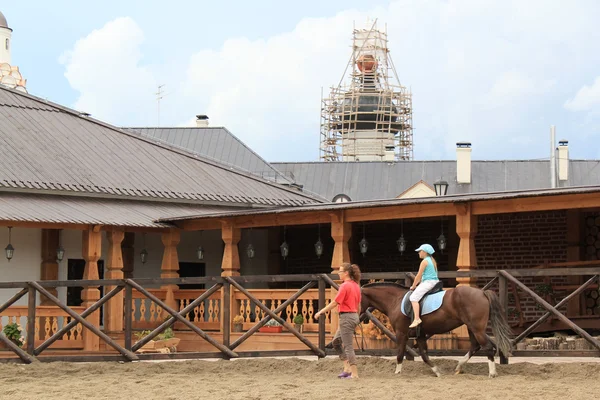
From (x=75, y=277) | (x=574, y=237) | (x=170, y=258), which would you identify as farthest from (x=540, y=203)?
(x=75, y=277)

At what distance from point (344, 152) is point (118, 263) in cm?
4644

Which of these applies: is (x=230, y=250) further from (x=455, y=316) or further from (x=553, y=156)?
(x=553, y=156)

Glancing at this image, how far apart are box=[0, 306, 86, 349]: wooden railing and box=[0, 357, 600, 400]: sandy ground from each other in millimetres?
5136

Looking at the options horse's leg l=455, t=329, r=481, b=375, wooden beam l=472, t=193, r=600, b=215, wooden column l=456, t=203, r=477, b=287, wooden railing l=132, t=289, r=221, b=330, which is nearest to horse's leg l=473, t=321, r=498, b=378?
horse's leg l=455, t=329, r=481, b=375

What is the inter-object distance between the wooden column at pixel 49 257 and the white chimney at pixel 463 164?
27.5m

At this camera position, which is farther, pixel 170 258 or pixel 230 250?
pixel 170 258

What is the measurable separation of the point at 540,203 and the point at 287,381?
6.34 meters

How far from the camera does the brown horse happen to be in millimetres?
13727

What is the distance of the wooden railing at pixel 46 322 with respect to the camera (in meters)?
20.0

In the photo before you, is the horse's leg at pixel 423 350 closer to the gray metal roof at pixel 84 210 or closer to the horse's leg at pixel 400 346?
the horse's leg at pixel 400 346

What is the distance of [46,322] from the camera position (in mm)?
20328

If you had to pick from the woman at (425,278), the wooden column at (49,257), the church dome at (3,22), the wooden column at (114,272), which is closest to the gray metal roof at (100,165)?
the wooden column at (49,257)

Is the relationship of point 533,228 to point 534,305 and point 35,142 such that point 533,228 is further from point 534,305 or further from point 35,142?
point 35,142

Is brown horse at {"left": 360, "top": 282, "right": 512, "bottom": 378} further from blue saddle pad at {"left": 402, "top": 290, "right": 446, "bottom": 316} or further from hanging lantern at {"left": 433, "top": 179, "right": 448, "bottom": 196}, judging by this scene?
hanging lantern at {"left": 433, "top": 179, "right": 448, "bottom": 196}
